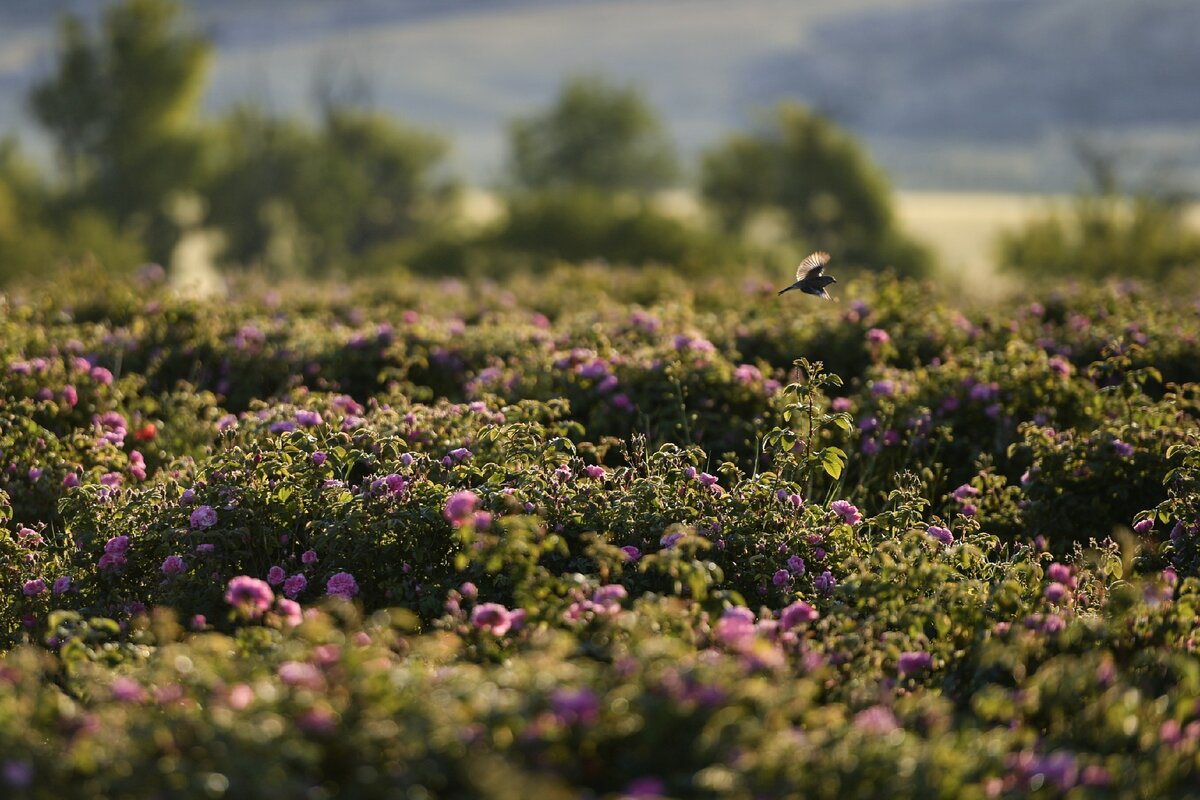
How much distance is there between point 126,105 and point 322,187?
9502 mm

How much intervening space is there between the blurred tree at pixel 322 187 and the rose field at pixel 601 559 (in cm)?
4560

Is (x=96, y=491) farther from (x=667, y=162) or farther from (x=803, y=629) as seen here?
(x=667, y=162)

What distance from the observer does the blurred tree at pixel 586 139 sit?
61219 millimetres

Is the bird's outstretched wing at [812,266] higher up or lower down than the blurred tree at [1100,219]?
higher up

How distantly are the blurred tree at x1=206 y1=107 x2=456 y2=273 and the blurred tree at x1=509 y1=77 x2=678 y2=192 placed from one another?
15.6ft

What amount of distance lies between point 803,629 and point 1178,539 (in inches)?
79.3

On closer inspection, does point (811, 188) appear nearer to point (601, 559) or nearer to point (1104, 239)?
point (1104, 239)

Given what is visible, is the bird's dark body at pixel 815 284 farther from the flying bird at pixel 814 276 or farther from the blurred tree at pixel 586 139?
the blurred tree at pixel 586 139

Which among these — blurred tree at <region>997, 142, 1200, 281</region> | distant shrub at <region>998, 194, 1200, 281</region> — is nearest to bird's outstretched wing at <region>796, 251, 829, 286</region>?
distant shrub at <region>998, 194, 1200, 281</region>

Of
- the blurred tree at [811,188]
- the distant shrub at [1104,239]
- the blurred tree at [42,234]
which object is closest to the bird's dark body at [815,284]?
the distant shrub at [1104,239]

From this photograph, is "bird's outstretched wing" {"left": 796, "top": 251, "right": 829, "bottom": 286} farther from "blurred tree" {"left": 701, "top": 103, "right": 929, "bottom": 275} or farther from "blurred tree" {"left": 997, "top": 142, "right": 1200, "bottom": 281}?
"blurred tree" {"left": 701, "top": 103, "right": 929, "bottom": 275}

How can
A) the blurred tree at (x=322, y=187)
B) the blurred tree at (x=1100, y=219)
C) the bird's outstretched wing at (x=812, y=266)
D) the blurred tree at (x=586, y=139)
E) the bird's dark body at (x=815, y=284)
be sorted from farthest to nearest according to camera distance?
the blurred tree at (x=586, y=139), the blurred tree at (x=322, y=187), the blurred tree at (x=1100, y=219), the bird's outstretched wing at (x=812, y=266), the bird's dark body at (x=815, y=284)

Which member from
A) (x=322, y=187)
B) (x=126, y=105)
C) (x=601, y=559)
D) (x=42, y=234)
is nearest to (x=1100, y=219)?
(x=322, y=187)

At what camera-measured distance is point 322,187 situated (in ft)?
182
